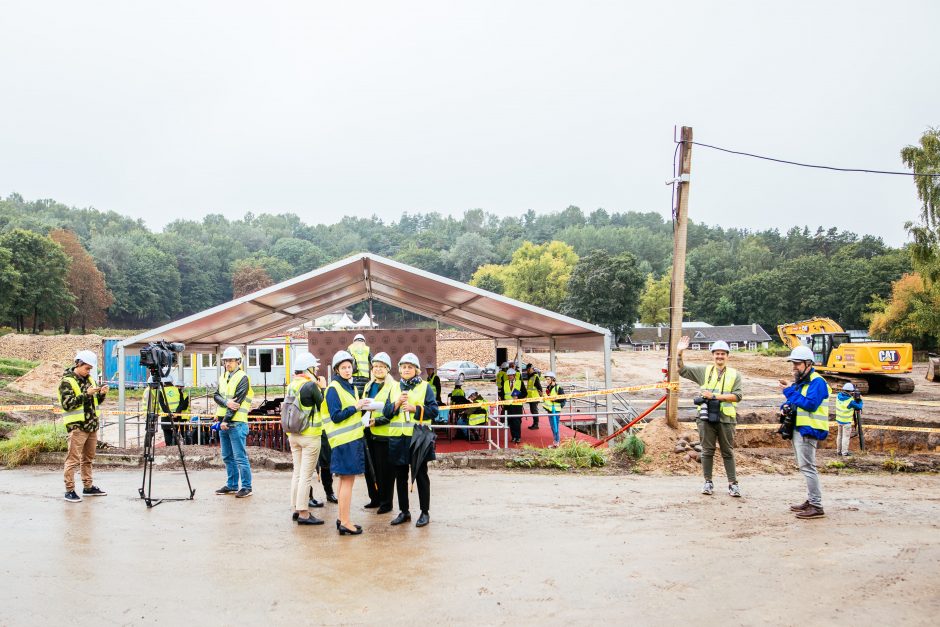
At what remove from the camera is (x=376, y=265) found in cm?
1322

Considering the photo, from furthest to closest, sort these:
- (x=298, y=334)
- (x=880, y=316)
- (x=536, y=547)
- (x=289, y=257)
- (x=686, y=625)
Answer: (x=289, y=257), (x=880, y=316), (x=298, y=334), (x=536, y=547), (x=686, y=625)

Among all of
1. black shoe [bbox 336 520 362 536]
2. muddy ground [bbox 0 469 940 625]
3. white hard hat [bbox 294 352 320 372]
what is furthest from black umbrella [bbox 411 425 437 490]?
white hard hat [bbox 294 352 320 372]

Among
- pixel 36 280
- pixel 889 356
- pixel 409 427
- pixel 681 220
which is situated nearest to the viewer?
pixel 409 427

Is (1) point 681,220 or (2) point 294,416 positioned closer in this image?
(2) point 294,416

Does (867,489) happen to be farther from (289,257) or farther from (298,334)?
(289,257)

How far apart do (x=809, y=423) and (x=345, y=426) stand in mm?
4987

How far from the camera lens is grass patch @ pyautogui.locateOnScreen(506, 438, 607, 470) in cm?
1044

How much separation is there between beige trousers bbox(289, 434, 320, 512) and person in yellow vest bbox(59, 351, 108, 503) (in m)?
2.73

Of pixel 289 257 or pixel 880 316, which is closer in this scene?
pixel 880 316

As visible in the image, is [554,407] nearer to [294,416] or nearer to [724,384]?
[724,384]

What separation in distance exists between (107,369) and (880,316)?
178 feet

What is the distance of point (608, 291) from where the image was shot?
63.7m

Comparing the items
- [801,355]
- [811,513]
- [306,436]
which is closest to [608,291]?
[801,355]

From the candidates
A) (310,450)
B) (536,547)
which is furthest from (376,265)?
(536,547)
